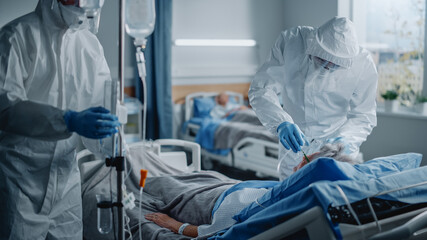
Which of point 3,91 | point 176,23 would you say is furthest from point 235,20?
point 3,91

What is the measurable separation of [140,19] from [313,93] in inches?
45.2

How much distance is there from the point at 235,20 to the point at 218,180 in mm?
3423

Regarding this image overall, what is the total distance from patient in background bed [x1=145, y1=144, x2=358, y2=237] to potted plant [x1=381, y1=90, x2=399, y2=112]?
8.66ft

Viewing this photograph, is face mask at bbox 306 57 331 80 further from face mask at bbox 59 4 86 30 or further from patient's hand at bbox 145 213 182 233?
face mask at bbox 59 4 86 30

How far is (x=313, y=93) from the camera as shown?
88.0 inches

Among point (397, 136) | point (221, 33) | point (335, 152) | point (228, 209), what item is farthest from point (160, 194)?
point (221, 33)

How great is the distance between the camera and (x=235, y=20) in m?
5.41

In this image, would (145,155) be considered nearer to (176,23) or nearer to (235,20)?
(176,23)

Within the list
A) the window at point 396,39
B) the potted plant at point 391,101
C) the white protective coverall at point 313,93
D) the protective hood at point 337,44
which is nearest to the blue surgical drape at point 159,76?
the window at point 396,39

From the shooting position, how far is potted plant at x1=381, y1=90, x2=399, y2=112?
14.2 ft

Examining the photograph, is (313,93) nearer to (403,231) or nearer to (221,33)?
(403,231)

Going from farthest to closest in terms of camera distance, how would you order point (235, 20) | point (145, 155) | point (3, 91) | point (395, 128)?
point (235, 20), point (395, 128), point (145, 155), point (3, 91)

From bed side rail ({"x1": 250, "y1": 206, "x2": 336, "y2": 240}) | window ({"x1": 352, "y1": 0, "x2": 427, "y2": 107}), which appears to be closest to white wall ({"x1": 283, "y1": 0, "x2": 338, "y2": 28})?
window ({"x1": 352, "y1": 0, "x2": 427, "y2": 107})

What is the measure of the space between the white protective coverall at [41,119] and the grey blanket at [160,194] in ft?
1.05
